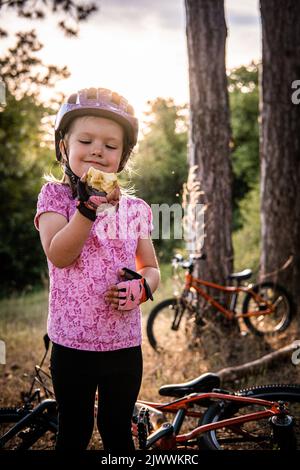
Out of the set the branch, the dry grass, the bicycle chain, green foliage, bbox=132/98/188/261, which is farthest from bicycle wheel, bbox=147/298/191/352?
green foliage, bbox=132/98/188/261

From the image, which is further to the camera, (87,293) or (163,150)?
(163,150)

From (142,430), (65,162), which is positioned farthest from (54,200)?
(142,430)

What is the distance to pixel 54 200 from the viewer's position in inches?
75.1

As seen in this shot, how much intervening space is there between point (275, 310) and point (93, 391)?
4.66 m

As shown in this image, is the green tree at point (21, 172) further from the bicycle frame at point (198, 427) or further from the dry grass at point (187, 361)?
the bicycle frame at point (198, 427)

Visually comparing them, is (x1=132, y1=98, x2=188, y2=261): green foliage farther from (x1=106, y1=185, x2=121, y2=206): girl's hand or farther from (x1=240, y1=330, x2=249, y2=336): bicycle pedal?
(x1=106, y1=185, x2=121, y2=206): girl's hand

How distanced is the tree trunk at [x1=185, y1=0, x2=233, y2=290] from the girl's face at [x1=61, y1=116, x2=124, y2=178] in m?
3.64

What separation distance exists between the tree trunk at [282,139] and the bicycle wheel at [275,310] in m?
0.21

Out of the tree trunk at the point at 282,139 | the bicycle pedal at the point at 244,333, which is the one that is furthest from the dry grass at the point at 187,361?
the tree trunk at the point at 282,139

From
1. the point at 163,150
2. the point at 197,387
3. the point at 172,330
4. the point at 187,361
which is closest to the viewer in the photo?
the point at 197,387

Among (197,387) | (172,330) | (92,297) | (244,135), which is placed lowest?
(172,330)

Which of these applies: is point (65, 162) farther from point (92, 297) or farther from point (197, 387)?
point (197, 387)
